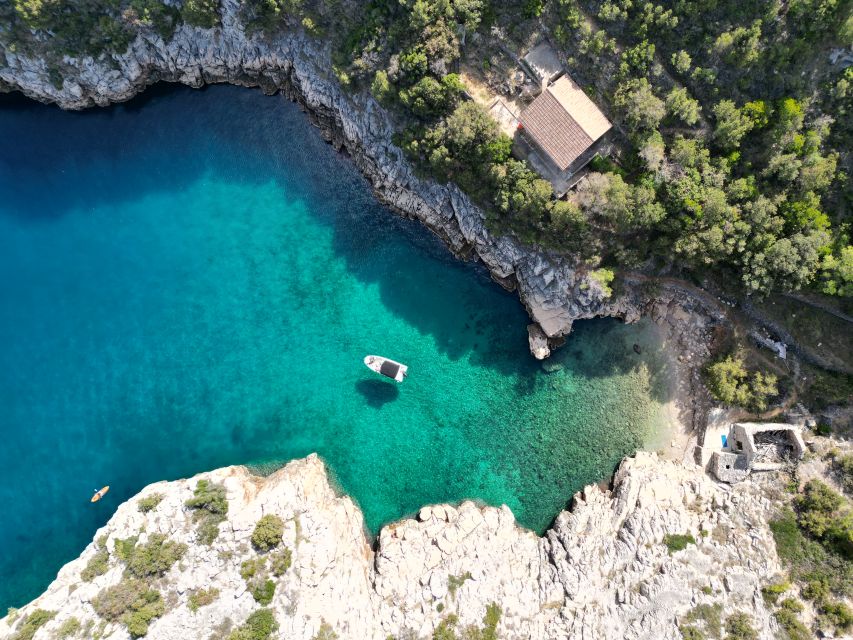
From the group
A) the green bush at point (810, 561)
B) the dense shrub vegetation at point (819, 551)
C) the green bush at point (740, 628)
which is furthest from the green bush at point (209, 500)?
the green bush at point (810, 561)

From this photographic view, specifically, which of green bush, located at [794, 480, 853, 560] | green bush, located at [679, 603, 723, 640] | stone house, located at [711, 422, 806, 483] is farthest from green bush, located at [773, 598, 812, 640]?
stone house, located at [711, 422, 806, 483]

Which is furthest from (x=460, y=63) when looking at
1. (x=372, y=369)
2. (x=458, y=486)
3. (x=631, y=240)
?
(x=458, y=486)

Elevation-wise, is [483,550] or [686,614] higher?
[686,614]

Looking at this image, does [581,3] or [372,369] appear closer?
[581,3]

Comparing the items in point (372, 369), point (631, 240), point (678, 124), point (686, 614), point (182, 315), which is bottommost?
point (182, 315)

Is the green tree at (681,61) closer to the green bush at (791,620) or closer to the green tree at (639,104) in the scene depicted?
the green tree at (639,104)

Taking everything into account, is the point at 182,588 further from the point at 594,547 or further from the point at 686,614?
the point at 686,614

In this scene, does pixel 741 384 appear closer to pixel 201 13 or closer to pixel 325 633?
pixel 325 633
